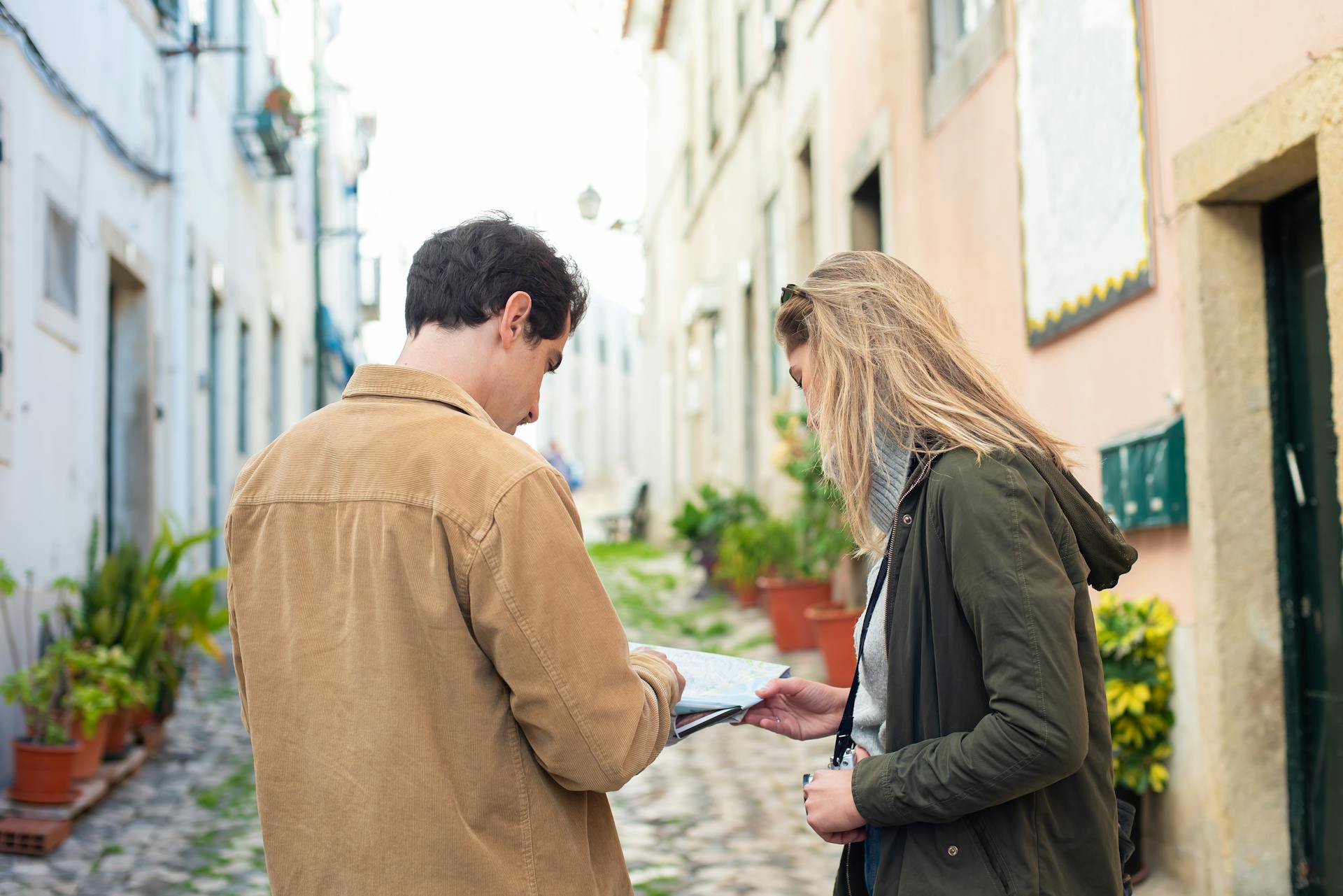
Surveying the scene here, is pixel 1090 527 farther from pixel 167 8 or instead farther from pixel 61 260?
pixel 167 8

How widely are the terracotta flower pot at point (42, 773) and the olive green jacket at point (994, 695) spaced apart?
438 centimetres

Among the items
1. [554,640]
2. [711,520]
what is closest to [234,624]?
[554,640]

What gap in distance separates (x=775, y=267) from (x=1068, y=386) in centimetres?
698

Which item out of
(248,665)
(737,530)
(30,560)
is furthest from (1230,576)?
(737,530)

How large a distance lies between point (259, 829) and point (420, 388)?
430 centimetres

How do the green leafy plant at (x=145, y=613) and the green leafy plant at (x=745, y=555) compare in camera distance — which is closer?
the green leafy plant at (x=145, y=613)

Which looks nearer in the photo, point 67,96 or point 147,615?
point 147,615

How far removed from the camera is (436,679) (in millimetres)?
1700

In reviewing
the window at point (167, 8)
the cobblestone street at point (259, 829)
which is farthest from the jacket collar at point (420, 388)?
the window at point (167, 8)

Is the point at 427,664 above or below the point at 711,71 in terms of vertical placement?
below

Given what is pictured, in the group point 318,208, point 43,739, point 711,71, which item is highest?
point 711,71

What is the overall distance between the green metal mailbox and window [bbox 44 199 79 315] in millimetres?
5169

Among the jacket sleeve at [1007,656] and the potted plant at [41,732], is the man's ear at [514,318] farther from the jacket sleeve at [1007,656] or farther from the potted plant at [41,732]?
the potted plant at [41,732]

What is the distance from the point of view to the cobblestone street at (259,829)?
4.51 m
